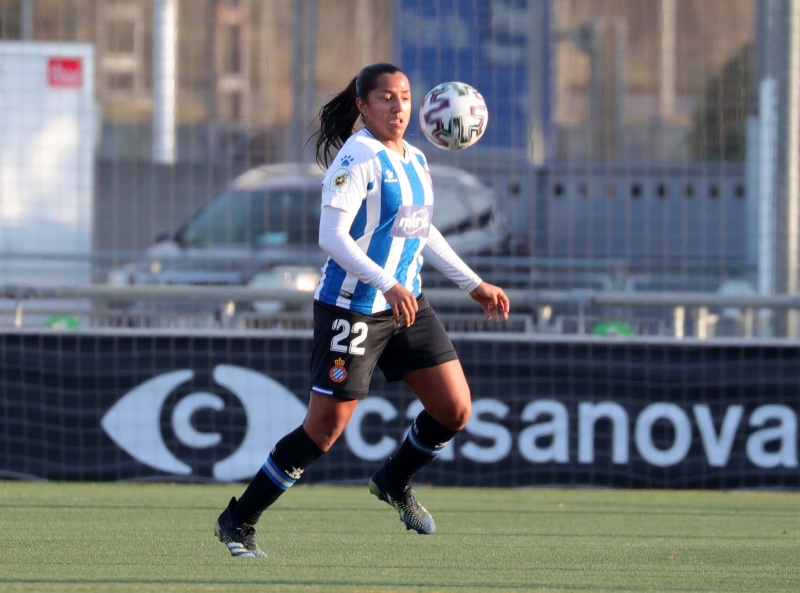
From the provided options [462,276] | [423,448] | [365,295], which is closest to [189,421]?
[423,448]

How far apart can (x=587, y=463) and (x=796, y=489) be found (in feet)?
4.57

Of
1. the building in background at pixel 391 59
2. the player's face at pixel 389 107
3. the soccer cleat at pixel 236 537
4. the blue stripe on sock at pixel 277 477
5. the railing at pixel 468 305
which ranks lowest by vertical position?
the soccer cleat at pixel 236 537

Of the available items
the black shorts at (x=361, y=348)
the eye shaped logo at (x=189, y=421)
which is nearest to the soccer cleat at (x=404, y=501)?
the black shorts at (x=361, y=348)

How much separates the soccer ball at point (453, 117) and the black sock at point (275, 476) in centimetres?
146

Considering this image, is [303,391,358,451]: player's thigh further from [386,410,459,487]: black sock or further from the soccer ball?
the soccer ball

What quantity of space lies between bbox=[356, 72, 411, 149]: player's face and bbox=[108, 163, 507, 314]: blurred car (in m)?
4.26

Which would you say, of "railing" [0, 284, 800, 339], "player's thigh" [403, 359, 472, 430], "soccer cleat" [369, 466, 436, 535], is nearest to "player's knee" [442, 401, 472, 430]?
"player's thigh" [403, 359, 472, 430]

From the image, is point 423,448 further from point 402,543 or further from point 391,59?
point 391,59

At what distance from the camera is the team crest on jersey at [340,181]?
6.13 metres

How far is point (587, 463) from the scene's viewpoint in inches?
401

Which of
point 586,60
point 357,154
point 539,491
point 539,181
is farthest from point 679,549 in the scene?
point 586,60

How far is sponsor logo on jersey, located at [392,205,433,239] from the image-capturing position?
6328 millimetres

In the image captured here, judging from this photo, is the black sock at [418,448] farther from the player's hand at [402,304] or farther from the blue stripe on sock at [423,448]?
the player's hand at [402,304]

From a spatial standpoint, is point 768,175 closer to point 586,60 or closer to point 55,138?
point 586,60
